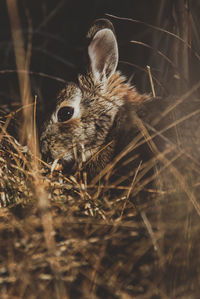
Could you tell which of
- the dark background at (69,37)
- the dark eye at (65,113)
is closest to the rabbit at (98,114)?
the dark eye at (65,113)

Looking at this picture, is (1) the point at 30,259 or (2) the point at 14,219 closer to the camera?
(1) the point at 30,259

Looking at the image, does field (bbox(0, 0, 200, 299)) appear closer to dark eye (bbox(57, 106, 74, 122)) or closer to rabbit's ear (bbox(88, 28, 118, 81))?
dark eye (bbox(57, 106, 74, 122))

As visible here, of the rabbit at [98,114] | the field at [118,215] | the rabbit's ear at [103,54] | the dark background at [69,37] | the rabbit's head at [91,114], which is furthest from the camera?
the dark background at [69,37]

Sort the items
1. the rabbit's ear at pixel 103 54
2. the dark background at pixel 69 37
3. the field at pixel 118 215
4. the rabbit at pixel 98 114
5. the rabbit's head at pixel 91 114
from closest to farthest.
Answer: the field at pixel 118 215 < the rabbit at pixel 98 114 < the rabbit's head at pixel 91 114 < the rabbit's ear at pixel 103 54 < the dark background at pixel 69 37

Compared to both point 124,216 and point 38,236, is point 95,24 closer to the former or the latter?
point 124,216

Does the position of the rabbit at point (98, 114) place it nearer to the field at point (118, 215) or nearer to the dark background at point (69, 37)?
the field at point (118, 215)

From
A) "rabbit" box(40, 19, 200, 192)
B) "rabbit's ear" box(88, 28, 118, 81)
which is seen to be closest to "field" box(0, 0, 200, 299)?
"rabbit" box(40, 19, 200, 192)

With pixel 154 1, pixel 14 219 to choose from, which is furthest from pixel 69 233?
pixel 154 1
